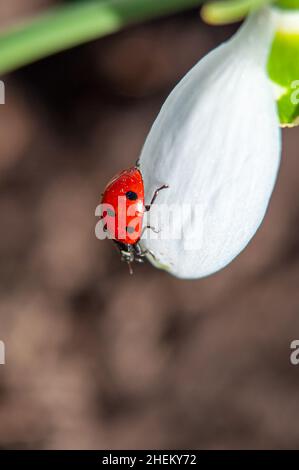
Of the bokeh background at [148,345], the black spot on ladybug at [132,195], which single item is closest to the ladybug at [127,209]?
the black spot on ladybug at [132,195]

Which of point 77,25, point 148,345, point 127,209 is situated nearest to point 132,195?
point 127,209

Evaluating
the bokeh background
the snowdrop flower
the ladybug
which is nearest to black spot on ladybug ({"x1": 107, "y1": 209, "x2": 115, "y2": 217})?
the ladybug

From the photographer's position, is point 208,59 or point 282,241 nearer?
point 208,59

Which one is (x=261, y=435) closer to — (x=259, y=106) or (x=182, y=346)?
(x=182, y=346)

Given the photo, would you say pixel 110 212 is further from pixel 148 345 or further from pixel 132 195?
pixel 148 345

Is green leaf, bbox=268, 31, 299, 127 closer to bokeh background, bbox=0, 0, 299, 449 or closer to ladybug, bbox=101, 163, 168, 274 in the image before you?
ladybug, bbox=101, 163, 168, 274

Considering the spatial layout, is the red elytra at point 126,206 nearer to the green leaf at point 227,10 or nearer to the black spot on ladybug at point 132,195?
the black spot on ladybug at point 132,195

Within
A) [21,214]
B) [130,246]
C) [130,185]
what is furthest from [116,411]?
[130,185]

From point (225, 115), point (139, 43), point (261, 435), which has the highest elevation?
point (139, 43)
